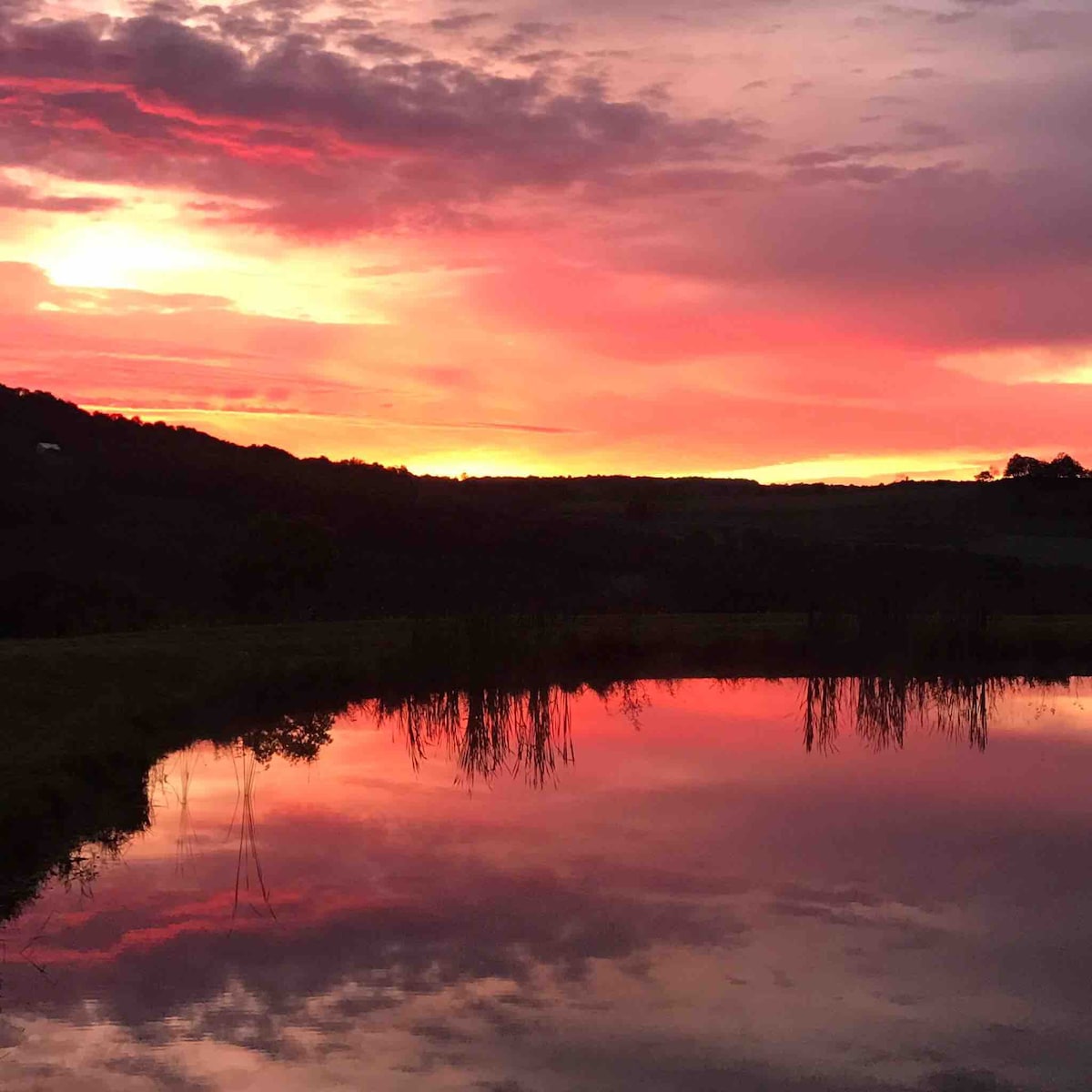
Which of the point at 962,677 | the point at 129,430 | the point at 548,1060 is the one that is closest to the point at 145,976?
the point at 548,1060

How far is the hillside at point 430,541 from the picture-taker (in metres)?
28.4

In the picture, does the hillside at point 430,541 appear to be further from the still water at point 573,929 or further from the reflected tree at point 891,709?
the still water at point 573,929

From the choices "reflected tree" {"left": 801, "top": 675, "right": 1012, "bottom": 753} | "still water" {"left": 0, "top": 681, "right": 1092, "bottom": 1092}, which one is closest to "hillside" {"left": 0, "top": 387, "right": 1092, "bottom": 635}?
"reflected tree" {"left": 801, "top": 675, "right": 1012, "bottom": 753}

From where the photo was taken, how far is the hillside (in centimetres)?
2838

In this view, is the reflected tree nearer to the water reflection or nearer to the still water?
the still water

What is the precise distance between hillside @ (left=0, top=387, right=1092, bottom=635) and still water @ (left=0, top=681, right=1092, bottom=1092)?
5.39m

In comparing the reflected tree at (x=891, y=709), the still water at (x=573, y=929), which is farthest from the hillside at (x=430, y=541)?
the still water at (x=573, y=929)

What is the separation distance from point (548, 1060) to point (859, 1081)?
1.33m

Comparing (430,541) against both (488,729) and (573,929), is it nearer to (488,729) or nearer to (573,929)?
(488,729)

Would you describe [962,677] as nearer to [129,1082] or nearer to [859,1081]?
[859,1081]

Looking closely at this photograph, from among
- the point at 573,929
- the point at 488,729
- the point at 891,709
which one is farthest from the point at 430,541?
the point at 573,929

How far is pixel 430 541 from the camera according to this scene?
2057 inches

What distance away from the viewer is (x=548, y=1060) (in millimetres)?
6043

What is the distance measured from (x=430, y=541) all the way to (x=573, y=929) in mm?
44550
